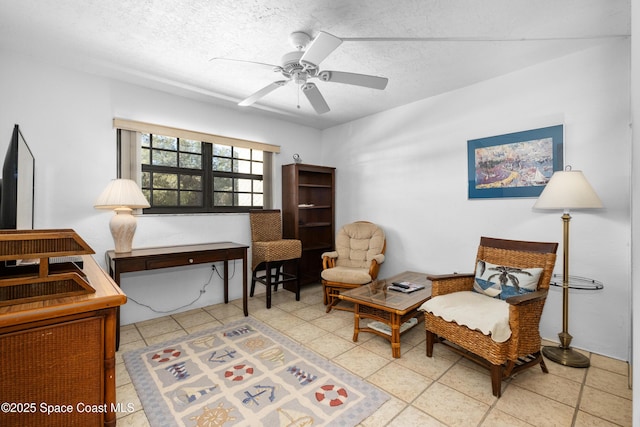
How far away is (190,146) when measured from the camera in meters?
3.50

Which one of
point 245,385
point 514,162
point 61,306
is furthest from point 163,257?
point 514,162

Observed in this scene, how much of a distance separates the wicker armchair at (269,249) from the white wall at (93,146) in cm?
41

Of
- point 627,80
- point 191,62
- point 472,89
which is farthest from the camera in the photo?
point 472,89

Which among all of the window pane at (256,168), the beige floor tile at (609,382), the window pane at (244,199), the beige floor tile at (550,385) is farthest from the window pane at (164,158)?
the beige floor tile at (609,382)

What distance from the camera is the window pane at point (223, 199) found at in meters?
3.71

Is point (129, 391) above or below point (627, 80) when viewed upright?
below

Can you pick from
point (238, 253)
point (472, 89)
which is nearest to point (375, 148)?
point (472, 89)

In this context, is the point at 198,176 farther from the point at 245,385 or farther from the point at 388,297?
the point at 388,297

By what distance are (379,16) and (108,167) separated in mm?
2873

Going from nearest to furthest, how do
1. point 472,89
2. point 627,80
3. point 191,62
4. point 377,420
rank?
point 377,420, point 627,80, point 191,62, point 472,89

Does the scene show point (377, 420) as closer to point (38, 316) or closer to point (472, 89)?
point (38, 316)

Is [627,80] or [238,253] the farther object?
[238,253]

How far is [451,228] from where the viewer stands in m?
3.29

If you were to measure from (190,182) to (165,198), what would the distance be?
351mm
